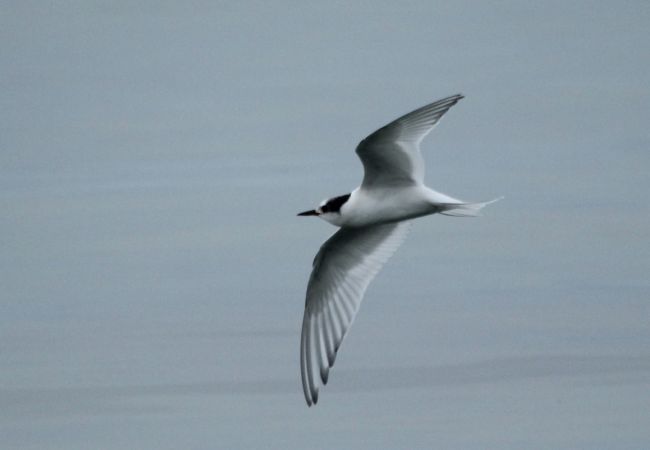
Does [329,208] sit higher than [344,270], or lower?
higher

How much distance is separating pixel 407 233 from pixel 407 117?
1.81 m

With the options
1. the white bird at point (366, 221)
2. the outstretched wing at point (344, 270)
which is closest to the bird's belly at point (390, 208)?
the white bird at point (366, 221)

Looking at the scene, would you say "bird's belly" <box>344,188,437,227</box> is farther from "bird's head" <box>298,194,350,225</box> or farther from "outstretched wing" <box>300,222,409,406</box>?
"outstretched wing" <box>300,222,409,406</box>

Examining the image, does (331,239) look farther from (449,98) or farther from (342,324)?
(449,98)

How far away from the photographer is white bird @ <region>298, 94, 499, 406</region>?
8383 mm

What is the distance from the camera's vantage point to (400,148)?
333 inches

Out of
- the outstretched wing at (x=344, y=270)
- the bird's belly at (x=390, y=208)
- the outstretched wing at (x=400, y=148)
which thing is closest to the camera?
the outstretched wing at (x=400, y=148)

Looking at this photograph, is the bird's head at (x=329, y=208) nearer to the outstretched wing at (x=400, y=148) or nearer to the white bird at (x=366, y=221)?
the white bird at (x=366, y=221)

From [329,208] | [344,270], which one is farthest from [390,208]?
[344,270]

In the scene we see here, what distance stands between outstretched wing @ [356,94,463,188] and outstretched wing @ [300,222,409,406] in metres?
0.97

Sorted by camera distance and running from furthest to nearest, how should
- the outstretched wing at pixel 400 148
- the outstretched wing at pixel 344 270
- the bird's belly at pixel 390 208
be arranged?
1. the outstretched wing at pixel 344 270
2. the bird's belly at pixel 390 208
3. the outstretched wing at pixel 400 148

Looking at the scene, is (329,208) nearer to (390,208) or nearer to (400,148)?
(390,208)

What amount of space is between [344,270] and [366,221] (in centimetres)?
99

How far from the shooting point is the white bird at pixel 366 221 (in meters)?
8.38
